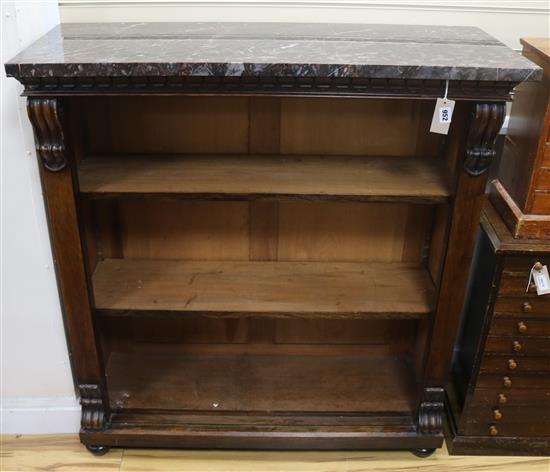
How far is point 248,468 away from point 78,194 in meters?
0.94

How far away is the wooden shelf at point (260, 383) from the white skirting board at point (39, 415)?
0.15 metres

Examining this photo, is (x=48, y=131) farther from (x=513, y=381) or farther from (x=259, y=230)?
(x=513, y=381)

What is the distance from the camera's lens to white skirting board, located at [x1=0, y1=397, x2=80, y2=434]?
186cm

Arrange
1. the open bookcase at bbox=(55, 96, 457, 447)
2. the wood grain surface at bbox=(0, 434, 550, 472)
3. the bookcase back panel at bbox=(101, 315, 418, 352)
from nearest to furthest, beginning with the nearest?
the open bookcase at bbox=(55, 96, 457, 447), the wood grain surface at bbox=(0, 434, 550, 472), the bookcase back panel at bbox=(101, 315, 418, 352)

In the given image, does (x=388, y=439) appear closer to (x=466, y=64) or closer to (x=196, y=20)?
(x=466, y=64)

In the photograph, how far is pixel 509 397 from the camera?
173cm

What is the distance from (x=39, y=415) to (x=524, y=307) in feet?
4.78

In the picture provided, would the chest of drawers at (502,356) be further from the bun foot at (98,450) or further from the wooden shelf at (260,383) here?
the bun foot at (98,450)

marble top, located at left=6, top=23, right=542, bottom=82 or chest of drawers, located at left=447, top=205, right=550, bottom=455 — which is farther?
chest of drawers, located at left=447, top=205, right=550, bottom=455

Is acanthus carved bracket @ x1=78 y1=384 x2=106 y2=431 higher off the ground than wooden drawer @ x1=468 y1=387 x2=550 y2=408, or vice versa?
wooden drawer @ x1=468 y1=387 x2=550 y2=408

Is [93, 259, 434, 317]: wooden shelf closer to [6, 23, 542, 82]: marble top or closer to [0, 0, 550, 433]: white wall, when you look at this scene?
[0, 0, 550, 433]: white wall

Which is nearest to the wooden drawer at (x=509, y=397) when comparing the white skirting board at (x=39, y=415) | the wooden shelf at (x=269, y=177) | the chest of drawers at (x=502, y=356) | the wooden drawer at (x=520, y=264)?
the chest of drawers at (x=502, y=356)

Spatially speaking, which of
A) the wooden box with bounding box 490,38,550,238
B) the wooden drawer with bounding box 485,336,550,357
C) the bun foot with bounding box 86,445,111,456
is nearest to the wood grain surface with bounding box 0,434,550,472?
the bun foot with bounding box 86,445,111,456

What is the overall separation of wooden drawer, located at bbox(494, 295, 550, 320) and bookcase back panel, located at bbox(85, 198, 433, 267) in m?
0.30
